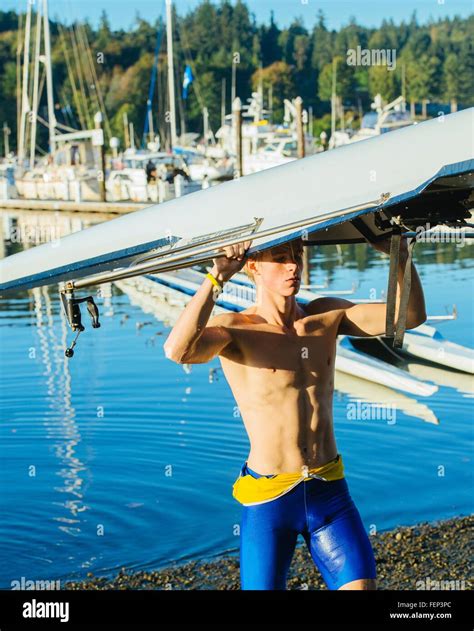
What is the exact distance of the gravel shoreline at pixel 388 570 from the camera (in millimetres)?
6805

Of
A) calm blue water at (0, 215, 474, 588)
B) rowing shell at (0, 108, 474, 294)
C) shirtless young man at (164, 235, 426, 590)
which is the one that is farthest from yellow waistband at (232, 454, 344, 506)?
calm blue water at (0, 215, 474, 588)

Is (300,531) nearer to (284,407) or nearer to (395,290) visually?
(284,407)

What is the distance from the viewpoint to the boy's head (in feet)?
16.0

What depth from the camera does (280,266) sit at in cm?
490

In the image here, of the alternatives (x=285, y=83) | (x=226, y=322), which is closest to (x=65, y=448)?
(x=226, y=322)

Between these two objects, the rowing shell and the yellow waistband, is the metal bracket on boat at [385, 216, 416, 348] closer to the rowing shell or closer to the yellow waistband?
the rowing shell

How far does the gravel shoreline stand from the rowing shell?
2614 millimetres

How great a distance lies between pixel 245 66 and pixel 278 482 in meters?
135

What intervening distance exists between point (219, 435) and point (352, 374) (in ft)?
10.2

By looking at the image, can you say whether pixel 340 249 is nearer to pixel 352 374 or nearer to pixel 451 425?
pixel 352 374

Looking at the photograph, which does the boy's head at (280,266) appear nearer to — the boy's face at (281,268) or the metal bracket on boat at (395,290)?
the boy's face at (281,268)

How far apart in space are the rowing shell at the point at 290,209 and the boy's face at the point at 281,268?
264 mm

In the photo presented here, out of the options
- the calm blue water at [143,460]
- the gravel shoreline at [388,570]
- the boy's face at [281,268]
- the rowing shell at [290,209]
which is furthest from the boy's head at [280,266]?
the calm blue water at [143,460]

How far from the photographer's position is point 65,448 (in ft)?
35.3
